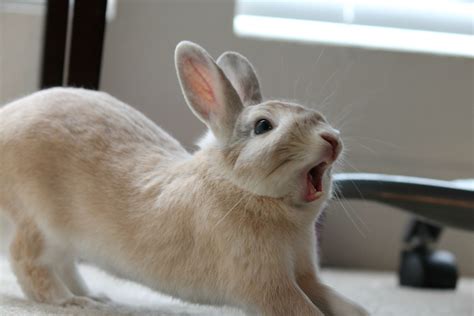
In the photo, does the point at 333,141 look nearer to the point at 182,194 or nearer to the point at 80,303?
the point at 182,194

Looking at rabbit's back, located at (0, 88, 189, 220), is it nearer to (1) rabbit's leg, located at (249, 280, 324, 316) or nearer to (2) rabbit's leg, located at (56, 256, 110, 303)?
(2) rabbit's leg, located at (56, 256, 110, 303)

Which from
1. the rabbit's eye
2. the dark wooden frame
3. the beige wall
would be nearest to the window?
the beige wall

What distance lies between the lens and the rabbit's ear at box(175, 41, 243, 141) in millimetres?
966

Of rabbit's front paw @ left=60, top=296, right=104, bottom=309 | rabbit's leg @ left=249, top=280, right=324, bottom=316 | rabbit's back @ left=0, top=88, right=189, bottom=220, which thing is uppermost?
rabbit's back @ left=0, top=88, right=189, bottom=220

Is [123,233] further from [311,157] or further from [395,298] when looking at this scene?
[395,298]

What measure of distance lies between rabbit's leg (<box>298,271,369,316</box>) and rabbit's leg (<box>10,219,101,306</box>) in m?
0.29

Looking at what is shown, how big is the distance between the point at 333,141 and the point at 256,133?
0.37 ft

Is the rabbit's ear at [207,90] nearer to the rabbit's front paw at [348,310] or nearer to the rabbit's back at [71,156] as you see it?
the rabbit's back at [71,156]

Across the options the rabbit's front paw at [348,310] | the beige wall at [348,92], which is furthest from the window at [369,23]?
the rabbit's front paw at [348,310]

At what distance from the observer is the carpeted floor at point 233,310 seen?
1.00 meters

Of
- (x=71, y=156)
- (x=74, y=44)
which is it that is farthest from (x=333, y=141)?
(x=74, y=44)

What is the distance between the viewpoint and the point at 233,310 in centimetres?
98

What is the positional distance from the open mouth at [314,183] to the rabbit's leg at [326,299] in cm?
12

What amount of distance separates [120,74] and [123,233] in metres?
0.41
